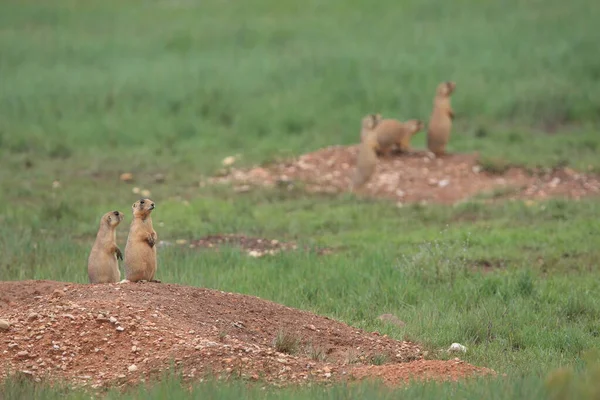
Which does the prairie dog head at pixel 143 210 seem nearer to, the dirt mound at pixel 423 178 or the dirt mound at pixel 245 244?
the dirt mound at pixel 245 244

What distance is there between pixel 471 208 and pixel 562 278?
10.6 feet

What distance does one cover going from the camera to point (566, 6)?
27719mm

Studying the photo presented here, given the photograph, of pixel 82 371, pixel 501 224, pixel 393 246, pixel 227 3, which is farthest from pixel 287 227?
pixel 227 3

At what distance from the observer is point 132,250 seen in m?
9.09

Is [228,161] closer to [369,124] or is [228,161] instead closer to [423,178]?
[369,124]

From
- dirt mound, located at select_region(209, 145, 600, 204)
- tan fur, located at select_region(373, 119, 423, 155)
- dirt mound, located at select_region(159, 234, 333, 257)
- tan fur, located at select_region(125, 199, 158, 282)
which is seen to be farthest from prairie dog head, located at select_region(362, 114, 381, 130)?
tan fur, located at select_region(125, 199, 158, 282)

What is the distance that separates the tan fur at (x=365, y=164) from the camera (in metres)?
15.1

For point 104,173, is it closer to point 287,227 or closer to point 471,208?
point 287,227

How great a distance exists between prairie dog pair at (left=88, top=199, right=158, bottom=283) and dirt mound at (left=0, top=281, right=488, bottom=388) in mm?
511

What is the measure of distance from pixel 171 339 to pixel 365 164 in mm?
8077

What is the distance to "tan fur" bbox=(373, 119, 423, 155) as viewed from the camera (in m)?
16.5

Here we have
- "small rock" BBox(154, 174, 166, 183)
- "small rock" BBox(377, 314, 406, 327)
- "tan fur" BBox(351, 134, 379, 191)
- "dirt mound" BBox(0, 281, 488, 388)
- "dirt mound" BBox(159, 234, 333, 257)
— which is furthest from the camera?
"small rock" BBox(154, 174, 166, 183)

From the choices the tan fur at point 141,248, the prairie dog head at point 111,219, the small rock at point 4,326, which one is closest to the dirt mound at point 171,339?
the small rock at point 4,326

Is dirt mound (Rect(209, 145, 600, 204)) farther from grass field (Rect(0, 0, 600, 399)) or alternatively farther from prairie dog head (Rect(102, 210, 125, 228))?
prairie dog head (Rect(102, 210, 125, 228))
